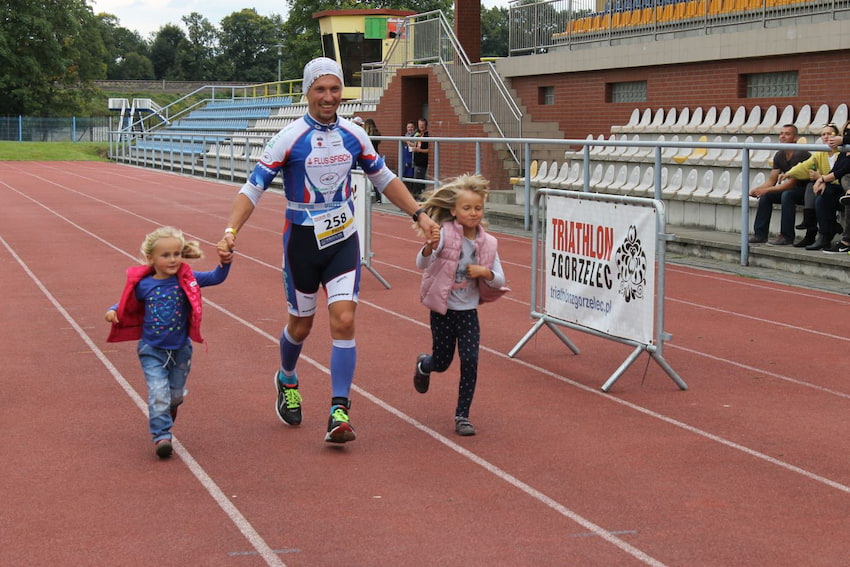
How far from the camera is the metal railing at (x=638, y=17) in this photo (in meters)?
20.9

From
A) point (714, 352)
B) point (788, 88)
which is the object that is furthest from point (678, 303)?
point (788, 88)

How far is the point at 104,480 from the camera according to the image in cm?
582

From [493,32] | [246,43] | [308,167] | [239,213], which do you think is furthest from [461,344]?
[246,43]

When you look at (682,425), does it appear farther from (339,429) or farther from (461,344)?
(339,429)

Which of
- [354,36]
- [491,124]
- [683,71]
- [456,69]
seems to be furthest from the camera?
[354,36]

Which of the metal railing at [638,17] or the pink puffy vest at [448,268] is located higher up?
the metal railing at [638,17]

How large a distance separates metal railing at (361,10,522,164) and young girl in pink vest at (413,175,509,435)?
1617 cm

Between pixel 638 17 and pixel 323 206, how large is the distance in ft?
65.8

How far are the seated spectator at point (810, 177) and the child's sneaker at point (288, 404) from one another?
8.41m

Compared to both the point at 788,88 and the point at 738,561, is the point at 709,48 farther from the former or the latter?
the point at 738,561

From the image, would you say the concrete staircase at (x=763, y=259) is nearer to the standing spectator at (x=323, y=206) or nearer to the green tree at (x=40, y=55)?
the standing spectator at (x=323, y=206)

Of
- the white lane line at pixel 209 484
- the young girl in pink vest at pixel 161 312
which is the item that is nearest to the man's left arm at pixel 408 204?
the young girl in pink vest at pixel 161 312

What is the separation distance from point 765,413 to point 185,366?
3354 mm

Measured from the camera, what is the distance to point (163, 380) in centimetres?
628
